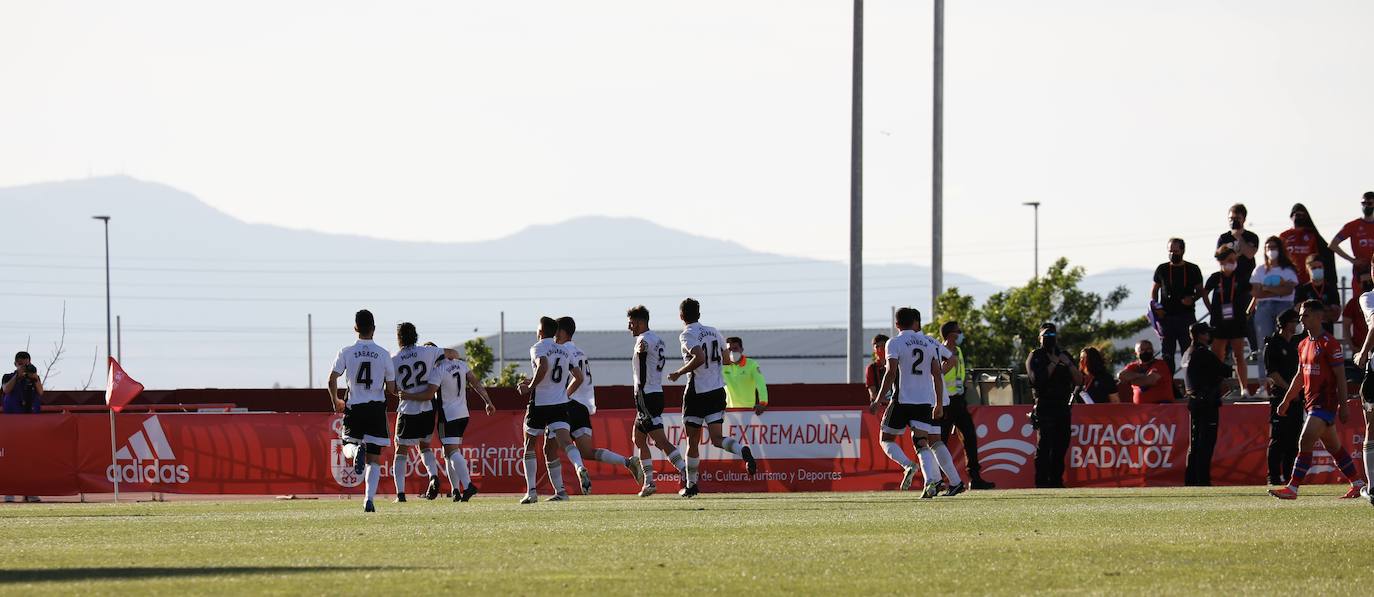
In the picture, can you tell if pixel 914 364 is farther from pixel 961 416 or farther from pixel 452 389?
pixel 452 389

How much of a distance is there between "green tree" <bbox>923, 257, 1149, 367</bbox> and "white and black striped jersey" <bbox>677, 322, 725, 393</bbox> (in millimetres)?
43491

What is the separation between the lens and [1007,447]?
79.6ft

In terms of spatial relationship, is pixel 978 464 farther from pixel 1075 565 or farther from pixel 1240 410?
pixel 1075 565

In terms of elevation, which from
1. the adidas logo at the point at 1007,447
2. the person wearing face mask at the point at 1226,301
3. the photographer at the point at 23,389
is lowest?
the adidas logo at the point at 1007,447

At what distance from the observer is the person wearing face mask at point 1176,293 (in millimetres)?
24359

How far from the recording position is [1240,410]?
933 inches

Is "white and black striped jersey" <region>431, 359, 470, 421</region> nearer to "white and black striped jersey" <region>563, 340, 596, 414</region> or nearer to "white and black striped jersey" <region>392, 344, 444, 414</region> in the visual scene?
"white and black striped jersey" <region>392, 344, 444, 414</region>

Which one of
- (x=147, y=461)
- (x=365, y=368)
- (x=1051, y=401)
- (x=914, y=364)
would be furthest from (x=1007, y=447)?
(x=147, y=461)

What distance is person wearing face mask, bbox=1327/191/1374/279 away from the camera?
23.4 meters

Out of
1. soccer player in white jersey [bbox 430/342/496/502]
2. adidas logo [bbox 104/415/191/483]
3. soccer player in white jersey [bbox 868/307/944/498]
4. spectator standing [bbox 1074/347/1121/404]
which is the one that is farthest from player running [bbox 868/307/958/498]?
adidas logo [bbox 104/415/191/483]

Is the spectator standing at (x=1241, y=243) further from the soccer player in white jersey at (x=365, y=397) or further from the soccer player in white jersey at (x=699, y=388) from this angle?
the soccer player in white jersey at (x=365, y=397)

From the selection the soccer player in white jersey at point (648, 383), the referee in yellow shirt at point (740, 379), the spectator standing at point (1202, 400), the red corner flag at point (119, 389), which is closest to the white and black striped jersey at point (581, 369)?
the soccer player in white jersey at point (648, 383)

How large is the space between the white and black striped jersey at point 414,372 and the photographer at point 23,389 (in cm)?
892

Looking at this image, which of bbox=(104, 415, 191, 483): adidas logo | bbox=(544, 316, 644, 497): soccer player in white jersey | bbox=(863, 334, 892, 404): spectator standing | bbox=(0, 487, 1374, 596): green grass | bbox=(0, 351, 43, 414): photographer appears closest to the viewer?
bbox=(0, 487, 1374, 596): green grass
